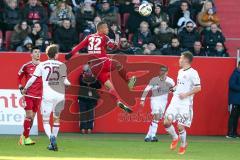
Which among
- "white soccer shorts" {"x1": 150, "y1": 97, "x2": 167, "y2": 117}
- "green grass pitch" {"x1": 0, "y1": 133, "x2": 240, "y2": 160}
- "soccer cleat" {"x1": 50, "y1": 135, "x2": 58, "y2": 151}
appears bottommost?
"green grass pitch" {"x1": 0, "y1": 133, "x2": 240, "y2": 160}

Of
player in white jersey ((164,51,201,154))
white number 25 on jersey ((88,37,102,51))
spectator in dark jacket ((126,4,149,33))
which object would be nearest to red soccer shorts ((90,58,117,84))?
white number 25 on jersey ((88,37,102,51))

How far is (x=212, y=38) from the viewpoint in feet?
75.5

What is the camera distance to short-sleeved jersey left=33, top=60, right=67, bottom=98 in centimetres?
1667

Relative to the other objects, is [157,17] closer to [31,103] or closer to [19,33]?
[19,33]

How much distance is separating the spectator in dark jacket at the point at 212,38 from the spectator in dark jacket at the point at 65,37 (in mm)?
4001

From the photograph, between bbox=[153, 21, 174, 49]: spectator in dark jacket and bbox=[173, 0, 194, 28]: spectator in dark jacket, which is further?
bbox=[173, 0, 194, 28]: spectator in dark jacket

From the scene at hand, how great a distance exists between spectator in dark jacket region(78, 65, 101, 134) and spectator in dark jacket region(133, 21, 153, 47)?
2013 millimetres

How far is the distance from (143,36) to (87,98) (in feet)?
9.04

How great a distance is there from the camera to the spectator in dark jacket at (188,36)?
74.7 feet

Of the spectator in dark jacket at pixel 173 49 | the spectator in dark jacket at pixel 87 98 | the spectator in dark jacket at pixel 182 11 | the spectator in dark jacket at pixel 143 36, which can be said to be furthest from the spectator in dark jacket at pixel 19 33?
the spectator in dark jacket at pixel 182 11

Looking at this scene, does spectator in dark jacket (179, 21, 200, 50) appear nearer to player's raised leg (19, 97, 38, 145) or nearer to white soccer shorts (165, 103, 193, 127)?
white soccer shorts (165, 103, 193, 127)

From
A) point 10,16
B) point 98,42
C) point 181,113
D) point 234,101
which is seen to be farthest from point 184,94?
point 10,16

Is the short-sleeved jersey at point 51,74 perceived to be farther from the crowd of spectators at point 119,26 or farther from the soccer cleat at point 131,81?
the crowd of spectators at point 119,26

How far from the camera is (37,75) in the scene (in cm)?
1683
